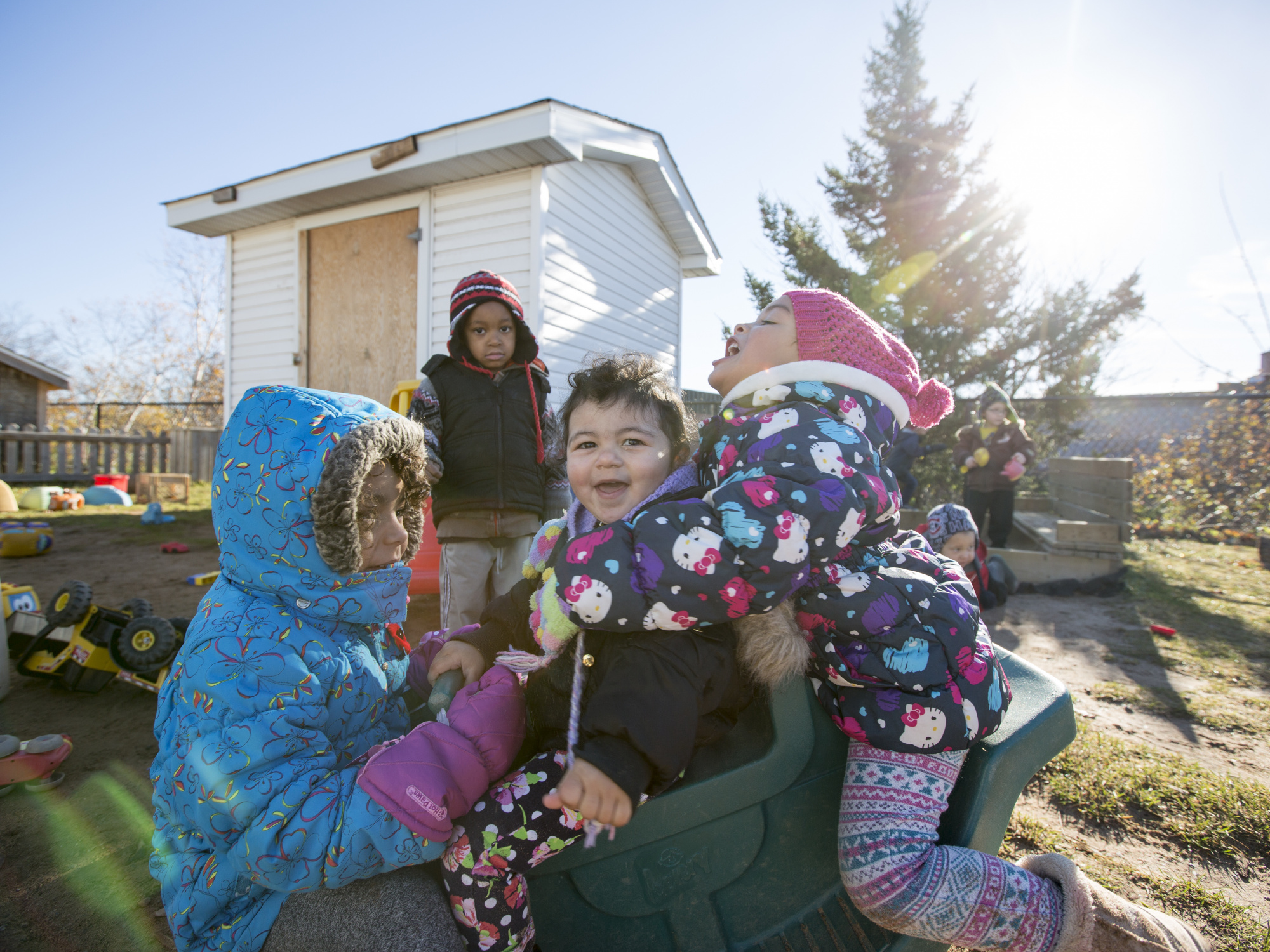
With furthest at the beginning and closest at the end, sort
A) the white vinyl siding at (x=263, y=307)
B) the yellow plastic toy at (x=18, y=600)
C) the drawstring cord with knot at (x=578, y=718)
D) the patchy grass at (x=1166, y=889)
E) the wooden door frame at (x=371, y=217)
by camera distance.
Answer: the white vinyl siding at (x=263, y=307) < the wooden door frame at (x=371, y=217) < the yellow plastic toy at (x=18, y=600) < the patchy grass at (x=1166, y=889) < the drawstring cord with knot at (x=578, y=718)

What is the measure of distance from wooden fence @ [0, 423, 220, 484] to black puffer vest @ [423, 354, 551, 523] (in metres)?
11.0

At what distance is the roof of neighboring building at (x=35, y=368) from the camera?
52.1 feet

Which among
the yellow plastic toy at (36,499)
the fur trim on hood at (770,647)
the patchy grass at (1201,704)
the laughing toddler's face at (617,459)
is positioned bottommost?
the patchy grass at (1201,704)

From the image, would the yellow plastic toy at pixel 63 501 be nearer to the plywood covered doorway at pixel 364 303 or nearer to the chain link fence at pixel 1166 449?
the plywood covered doorway at pixel 364 303

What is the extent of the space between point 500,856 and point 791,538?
80 centimetres

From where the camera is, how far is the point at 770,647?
1.24 m

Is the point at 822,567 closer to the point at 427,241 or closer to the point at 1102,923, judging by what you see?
the point at 1102,923

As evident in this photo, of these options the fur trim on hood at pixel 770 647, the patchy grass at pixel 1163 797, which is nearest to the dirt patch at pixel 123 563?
the fur trim on hood at pixel 770 647

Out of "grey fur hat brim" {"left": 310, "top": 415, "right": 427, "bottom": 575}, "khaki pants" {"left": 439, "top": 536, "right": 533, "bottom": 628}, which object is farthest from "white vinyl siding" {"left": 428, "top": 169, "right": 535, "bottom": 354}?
"grey fur hat brim" {"left": 310, "top": 415, "right": 427, "bottom": 575}

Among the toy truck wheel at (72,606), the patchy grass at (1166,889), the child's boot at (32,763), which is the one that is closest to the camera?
the patchy grass at (1166,889)

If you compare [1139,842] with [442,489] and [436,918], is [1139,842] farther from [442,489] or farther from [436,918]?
[442,489]

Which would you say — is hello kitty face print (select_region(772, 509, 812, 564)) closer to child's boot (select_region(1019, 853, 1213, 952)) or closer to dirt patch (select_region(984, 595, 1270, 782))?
child's boot (select_region(1019, 853, 1213, 952))

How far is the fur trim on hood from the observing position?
48.8 inches

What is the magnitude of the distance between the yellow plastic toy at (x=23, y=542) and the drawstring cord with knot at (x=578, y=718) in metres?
7.69
